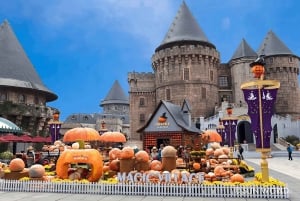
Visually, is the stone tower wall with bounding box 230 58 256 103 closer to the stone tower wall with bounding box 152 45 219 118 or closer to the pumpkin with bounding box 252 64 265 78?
the stone tower wall with bounding box 152 45 219 118

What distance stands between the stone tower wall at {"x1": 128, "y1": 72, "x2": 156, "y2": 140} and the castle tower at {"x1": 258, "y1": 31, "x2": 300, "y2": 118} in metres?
21.6

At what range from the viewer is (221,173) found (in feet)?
→ 42.7

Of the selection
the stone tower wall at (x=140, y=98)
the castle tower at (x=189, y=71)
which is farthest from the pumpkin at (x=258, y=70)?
the stone tower wall at (x=140, y=98)

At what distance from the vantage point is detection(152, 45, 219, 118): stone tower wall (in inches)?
2160

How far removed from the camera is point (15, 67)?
36812mm

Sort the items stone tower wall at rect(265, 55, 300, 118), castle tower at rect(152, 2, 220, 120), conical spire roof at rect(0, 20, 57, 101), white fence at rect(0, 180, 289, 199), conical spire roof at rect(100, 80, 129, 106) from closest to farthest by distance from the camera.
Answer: white fence at rect(0, 180, 289, 199)
conical spire roof at rect(0, 20, 57, 101)
castle tower at rect(152, 2, 220, 120)
stone tower wall at rect(265, 55, 300, 118)
conical spire roof at rect(100, 80, 129, 106)

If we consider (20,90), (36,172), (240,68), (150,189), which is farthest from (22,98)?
(240,68)

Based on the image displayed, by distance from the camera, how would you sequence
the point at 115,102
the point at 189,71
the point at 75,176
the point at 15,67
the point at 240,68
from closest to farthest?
the point at 75,176 < the point at 15,67 < the point at 189,71 < the point at 240,68 < the point at 115,102

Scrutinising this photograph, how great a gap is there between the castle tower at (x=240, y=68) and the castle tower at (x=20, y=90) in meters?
33.1

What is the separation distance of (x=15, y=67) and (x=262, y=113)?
32363 mm

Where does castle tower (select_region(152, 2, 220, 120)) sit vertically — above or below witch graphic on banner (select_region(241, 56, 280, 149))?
above

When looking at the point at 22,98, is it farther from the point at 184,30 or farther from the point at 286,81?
the point at 286,81

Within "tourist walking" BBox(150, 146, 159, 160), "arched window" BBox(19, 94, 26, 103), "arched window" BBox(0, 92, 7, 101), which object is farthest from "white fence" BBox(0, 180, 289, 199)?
"arched window" BBox(19, 94, 26, 103)

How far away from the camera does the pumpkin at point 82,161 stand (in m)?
12.3
